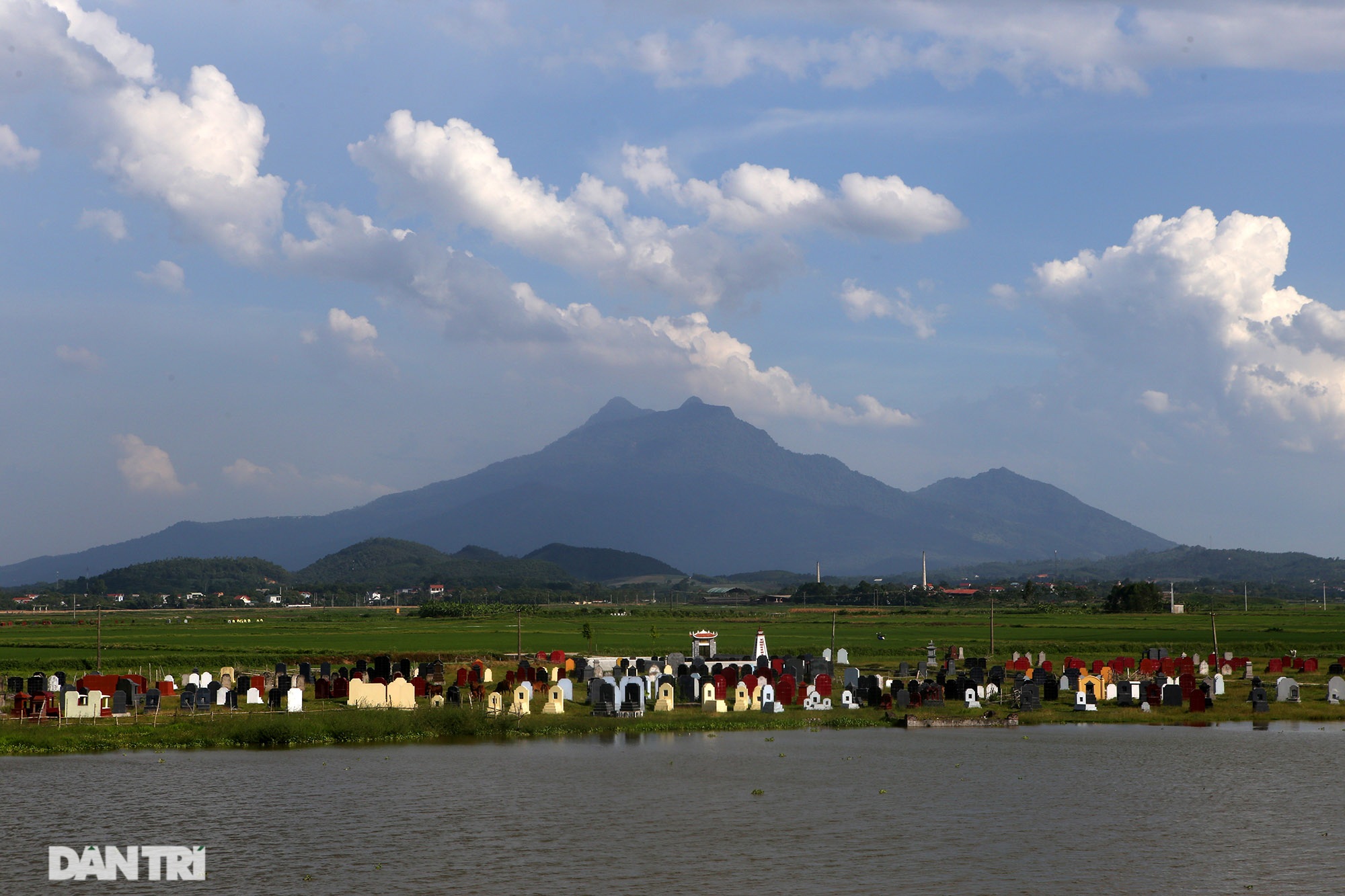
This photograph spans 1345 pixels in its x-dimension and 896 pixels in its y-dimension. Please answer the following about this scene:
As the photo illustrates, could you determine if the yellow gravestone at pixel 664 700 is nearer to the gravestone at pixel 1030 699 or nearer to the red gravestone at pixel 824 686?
the red gravestone at pixel 824 686

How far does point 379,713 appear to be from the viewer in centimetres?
4159

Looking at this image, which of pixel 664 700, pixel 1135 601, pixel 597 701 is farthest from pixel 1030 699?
pixel 1135 601

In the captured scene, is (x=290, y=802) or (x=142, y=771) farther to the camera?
(x=142, y=771)

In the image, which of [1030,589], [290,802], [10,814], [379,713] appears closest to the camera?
[10,814]

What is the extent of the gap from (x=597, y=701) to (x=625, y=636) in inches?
2224

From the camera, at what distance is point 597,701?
4566cm

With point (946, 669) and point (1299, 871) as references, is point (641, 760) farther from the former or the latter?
point (946, 669)

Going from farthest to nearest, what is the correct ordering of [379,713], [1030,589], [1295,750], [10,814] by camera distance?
[1030,589] → [379,713] → [1295,750] → [10,814]

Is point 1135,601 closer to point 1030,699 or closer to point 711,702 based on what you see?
point 1030,699

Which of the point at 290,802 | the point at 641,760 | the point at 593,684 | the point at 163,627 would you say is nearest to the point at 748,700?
the point at 593,684

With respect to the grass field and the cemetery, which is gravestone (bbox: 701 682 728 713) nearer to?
the cemetery

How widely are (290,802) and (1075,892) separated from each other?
57.6 ft

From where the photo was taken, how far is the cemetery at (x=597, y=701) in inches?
1593

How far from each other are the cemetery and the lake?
8.89 feet
